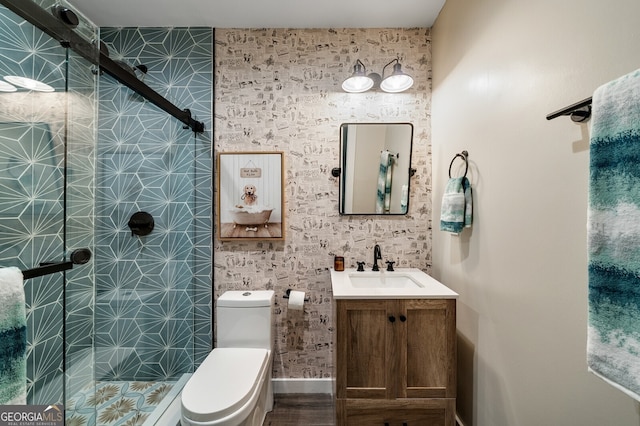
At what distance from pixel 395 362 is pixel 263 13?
2425 mm

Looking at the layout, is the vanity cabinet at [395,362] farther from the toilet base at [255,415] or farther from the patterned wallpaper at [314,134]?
the patterned wallpaper at [314,134]

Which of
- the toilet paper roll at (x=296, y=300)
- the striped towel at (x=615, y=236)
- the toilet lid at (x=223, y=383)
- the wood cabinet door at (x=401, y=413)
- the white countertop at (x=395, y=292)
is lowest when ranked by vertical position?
the wood cabinet door at (x=401, y=413)

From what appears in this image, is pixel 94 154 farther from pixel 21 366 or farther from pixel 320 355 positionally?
pixel 320 355

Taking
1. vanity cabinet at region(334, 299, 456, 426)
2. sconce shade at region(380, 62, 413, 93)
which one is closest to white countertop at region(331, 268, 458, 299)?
vanity cabinet at region(334, 299, 456, 426)

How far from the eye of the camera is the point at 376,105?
2.04 metres

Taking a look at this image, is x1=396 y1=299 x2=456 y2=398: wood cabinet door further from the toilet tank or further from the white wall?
the toilet tank

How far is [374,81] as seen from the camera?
1.99 m

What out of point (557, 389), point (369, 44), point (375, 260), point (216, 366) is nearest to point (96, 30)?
point (369, 44)

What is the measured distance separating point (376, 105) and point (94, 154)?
1790mm

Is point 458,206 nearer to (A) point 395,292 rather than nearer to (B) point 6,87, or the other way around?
(A) point 395,292

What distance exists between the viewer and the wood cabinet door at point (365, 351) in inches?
55.0

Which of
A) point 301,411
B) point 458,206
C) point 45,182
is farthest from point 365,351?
point 45,182

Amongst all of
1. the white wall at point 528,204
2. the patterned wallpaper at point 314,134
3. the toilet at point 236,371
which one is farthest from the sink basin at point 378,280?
the toilet at point 236,371

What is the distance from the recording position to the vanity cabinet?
1.39 meters
